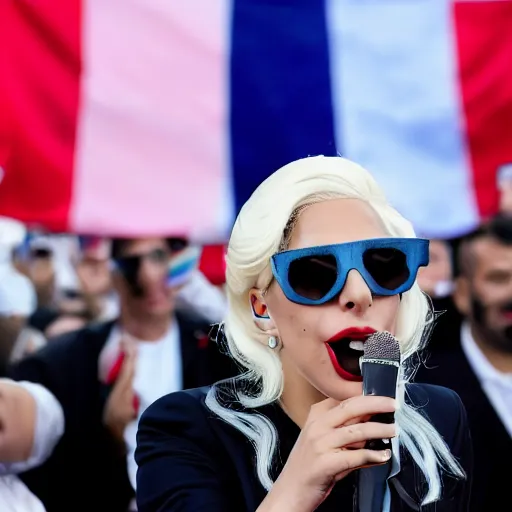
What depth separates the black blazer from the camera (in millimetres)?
1780

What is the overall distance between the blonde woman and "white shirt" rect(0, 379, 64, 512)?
0.48 metres

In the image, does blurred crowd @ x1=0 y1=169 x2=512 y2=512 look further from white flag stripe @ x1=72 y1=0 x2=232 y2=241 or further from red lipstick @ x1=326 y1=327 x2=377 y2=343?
red lipstick @ x1=326 y1=327 x2=377 y2=343

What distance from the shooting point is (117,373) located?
12.5 feet

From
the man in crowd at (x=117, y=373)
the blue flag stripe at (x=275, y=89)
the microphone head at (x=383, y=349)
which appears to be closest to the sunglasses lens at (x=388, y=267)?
the microphone head at (x=383, y=349)

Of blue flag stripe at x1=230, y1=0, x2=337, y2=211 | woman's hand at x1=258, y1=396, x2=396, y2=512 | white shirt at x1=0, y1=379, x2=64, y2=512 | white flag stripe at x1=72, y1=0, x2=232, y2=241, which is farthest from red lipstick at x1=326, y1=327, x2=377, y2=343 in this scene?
blue flag stripe at x1=230, y1=0, x2=337, y2=211

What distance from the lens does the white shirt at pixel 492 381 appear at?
339 centimetres

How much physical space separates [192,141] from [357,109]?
2.07ft

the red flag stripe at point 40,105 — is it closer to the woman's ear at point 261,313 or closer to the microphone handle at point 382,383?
the woman's ear at point 261,313

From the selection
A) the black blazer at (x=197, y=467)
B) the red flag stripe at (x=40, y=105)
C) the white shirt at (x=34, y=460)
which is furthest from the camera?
the red flag stripe at (x=40, y=105)

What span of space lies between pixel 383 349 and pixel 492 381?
2.18 metres

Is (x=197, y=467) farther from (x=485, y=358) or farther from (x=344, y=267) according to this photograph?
(x=485, y=358)

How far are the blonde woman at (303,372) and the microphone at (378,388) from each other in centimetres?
5

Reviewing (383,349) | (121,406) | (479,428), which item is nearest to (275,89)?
(121,406)

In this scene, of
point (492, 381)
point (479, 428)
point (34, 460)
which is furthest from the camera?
point (492, 381)
